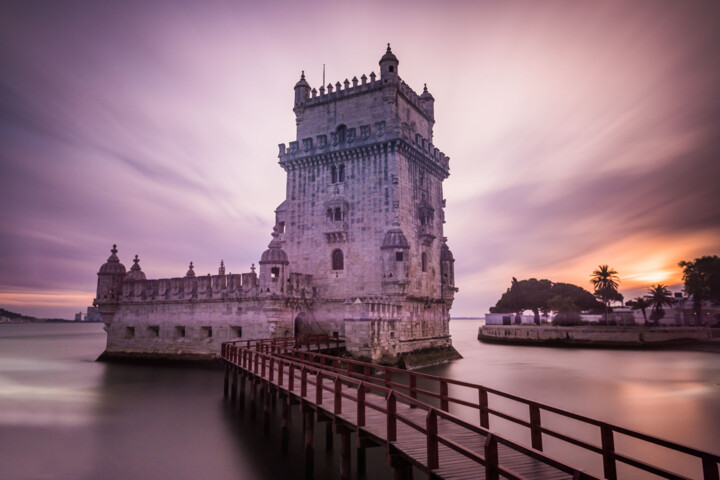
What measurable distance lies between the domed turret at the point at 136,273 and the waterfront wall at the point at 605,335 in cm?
5102

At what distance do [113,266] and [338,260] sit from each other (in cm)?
2043

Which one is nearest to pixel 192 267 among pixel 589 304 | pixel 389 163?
pixel 389 163

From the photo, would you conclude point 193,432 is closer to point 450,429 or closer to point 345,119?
point 450,429

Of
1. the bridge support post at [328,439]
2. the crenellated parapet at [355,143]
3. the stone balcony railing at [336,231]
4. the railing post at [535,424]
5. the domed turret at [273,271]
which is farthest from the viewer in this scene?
the stone balcony railing at [336,231]

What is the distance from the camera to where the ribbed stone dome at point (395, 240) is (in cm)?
3019

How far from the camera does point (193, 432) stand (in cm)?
1703

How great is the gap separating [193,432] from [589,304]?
79246mm

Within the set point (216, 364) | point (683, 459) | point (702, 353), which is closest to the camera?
point (683, 459)

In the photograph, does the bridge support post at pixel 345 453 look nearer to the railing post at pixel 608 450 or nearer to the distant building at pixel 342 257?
the railing post at pixel 608 450

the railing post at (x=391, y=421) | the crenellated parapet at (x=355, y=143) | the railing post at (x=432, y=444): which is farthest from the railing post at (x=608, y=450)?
the crenellated parapet at (x=355, y=143)

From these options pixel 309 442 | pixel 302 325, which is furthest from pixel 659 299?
pixel 309 442

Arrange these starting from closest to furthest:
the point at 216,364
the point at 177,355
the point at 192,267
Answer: the point at 216,364 → the point at 177,355 → the point at 192,267

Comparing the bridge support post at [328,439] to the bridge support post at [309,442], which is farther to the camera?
the bridge support post at [328,439]

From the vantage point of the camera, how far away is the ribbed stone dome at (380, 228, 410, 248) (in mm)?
30188
